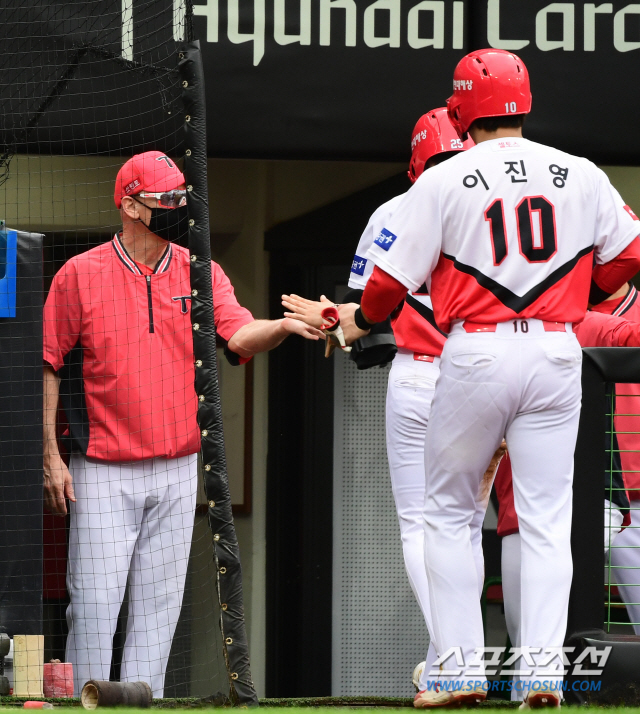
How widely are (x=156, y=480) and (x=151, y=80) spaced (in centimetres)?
164

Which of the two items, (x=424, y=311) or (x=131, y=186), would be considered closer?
(x=424, y=311)

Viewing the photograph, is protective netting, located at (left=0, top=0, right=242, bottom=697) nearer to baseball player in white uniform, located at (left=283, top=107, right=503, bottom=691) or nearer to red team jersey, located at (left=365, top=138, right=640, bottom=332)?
baseball player in white uniform, located at (left=283, top=107, right=503, bottom=691)

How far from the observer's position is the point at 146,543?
5043 millimetres

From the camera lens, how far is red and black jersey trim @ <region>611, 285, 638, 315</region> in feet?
16.6

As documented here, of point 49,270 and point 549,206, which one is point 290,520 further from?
point 549,206

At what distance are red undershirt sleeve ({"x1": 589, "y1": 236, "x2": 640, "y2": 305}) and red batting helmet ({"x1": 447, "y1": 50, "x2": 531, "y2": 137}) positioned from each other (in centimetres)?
52

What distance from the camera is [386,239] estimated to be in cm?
371

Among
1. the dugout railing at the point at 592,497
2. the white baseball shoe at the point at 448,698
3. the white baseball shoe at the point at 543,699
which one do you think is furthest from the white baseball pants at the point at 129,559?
the white baseball shoe at the point at 543,699

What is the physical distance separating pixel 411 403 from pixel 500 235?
1.14 metres

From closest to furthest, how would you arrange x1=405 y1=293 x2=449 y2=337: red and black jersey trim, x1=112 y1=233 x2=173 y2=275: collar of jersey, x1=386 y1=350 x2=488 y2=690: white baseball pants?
x1=386 y1=350 x2=488 y2=690: white baseball pants
x1=405 y1=293 x2=449 y2=337: red and black jersey trim
x1=112 y1=233 x2=173 y2=275: collar of jersey

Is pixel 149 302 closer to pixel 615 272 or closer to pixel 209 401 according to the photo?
pixel 209 401

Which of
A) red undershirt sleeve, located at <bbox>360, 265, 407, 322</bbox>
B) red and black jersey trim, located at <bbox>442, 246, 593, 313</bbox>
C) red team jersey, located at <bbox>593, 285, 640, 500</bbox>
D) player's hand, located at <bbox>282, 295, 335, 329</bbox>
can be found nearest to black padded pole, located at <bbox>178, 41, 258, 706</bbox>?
player's hand, located at <bbox>282, 295, 335, 329</bbox>

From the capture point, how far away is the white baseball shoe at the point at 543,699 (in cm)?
339

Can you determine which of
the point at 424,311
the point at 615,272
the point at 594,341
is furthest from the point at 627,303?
the point at 615,272
